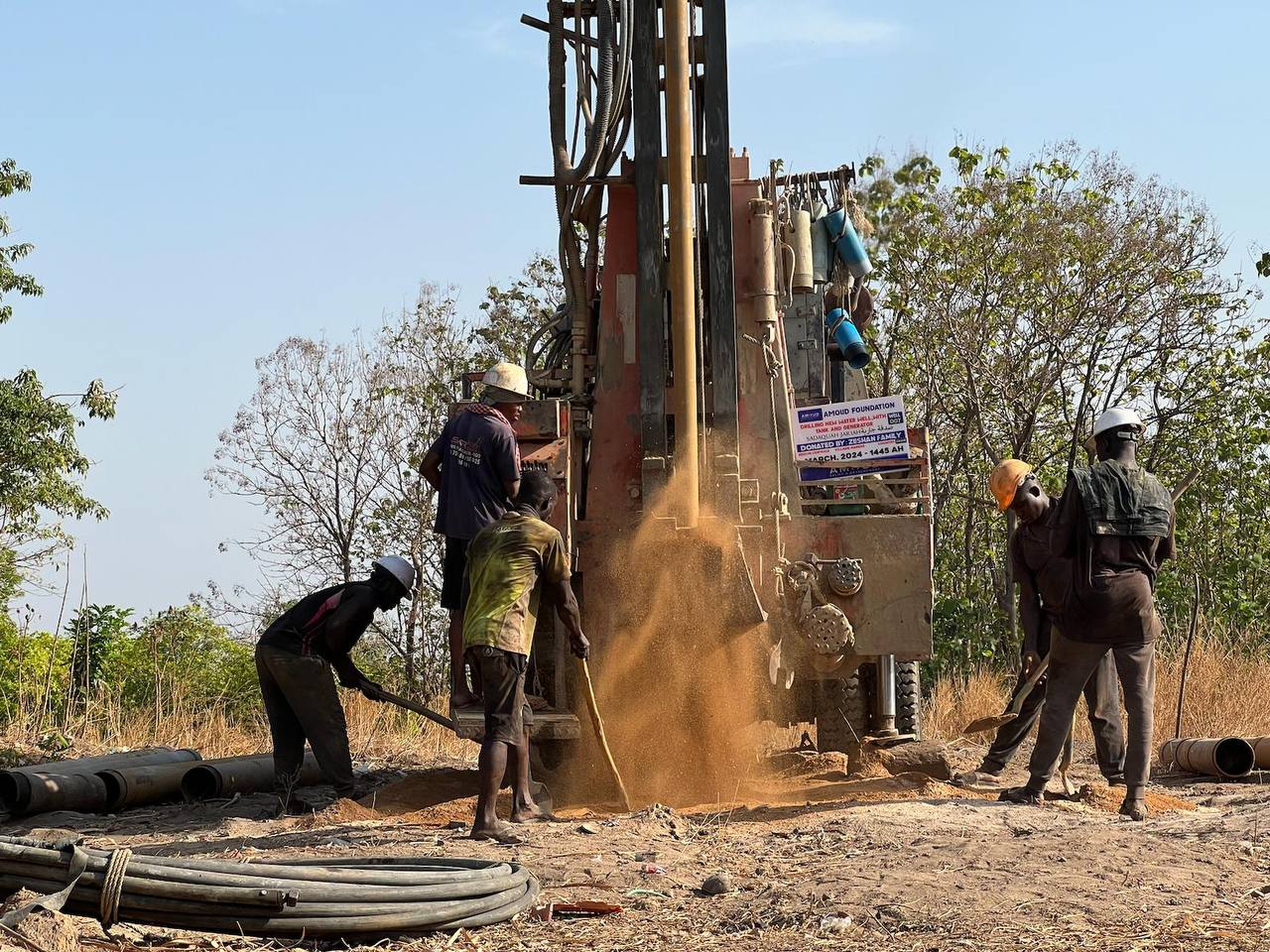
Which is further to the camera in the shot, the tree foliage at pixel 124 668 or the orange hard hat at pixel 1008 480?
the tree foliage at pixel 124 668

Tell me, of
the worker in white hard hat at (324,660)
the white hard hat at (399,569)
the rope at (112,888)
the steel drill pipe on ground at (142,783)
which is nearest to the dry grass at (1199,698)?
the white hard hat at (399,569)

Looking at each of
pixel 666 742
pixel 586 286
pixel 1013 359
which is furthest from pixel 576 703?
pixel 1013 359

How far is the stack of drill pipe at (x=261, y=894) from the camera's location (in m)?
5.15

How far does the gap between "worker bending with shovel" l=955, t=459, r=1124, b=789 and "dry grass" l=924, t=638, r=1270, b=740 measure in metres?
2.64

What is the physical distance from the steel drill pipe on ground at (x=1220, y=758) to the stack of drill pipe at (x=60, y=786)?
233 inches

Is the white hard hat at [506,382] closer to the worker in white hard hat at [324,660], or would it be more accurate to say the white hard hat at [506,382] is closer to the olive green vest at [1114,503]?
the worker in white hard hat at [324,660]

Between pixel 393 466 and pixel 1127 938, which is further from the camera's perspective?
pixel 393 466

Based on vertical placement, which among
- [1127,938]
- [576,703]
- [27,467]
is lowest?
[1127,938]

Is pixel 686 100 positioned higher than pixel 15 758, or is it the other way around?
pixel 686 100

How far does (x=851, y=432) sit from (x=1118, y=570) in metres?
1.72

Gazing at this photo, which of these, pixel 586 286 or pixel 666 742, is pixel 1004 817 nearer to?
pixel 666 742

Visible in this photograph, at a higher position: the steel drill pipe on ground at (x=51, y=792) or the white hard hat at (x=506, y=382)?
the white hard hat at (x=506, y=382)

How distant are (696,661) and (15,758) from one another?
4934 mm

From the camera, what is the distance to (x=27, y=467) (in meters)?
18.1
